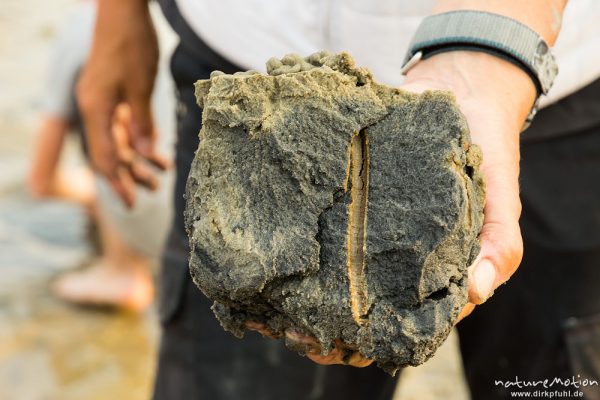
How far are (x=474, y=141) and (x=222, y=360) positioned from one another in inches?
33.5

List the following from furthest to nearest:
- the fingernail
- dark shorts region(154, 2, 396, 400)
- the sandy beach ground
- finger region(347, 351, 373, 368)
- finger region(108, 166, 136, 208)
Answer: the sandy beach ground → finger region(108, 166, 136, 208) → dark shorts region(154, 2, 396, 400) → finger region(347, 351, 373, 368) → the fingernail

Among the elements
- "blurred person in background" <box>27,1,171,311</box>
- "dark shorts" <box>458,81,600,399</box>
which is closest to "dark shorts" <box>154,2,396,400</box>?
"dark shorts" <box>458,81,600,399</box>

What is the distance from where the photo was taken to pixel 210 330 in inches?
64.7

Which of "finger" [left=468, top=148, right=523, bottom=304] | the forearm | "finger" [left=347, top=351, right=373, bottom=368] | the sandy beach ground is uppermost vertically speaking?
the forearm

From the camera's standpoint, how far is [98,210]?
330 cm

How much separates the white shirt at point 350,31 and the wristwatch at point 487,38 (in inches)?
6.4

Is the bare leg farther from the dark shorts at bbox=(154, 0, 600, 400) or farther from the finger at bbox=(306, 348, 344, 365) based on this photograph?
the finger at bbox=(306, 348, 344, 365)

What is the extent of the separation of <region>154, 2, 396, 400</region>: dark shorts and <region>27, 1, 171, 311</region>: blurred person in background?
1.36m

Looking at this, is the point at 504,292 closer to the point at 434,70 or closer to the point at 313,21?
the point at 434,70

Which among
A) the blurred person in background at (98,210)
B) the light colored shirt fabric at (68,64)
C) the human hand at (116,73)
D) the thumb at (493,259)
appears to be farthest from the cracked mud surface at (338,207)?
the light colored shirt fabric at (68,64)

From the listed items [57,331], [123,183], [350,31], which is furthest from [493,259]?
[57,331]

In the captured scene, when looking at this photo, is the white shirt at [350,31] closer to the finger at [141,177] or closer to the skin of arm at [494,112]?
the skin of arm at [494,112]

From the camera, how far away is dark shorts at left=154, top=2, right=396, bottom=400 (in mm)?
1618

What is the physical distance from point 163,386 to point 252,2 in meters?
0.95
